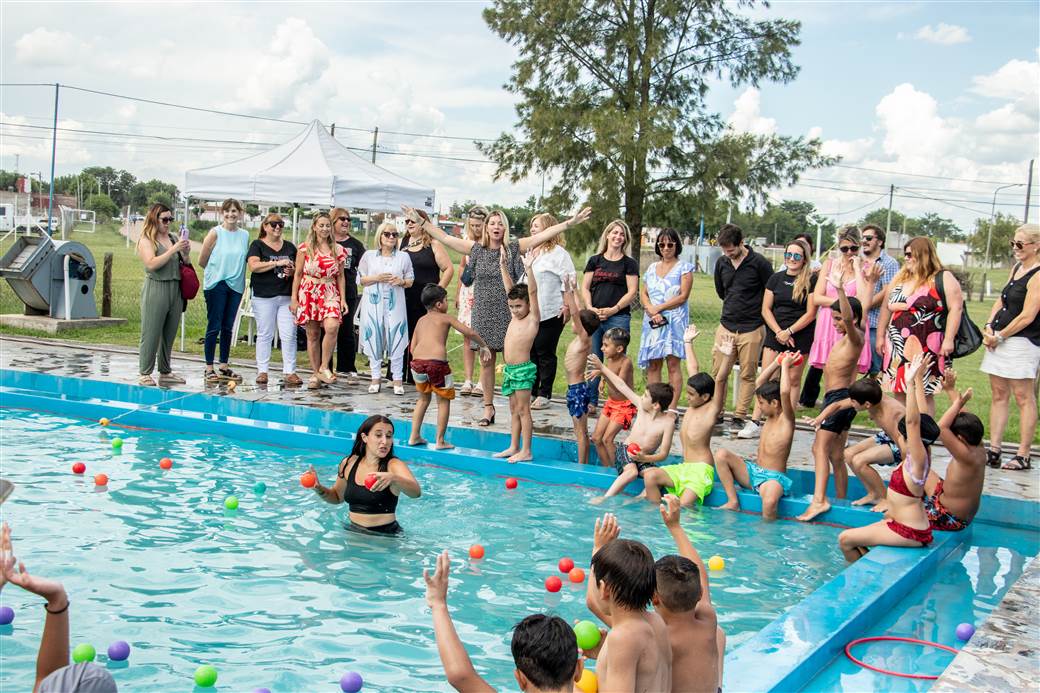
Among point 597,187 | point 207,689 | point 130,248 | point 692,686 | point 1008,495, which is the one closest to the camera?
point 692,686

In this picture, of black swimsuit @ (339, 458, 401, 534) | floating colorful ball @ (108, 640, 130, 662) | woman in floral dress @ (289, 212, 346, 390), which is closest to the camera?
floating colorful ball @ (108, 640, 130, 662)

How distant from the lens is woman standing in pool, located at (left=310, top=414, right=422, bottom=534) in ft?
21.9

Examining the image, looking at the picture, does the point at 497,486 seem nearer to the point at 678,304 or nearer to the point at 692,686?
the point at 678,304

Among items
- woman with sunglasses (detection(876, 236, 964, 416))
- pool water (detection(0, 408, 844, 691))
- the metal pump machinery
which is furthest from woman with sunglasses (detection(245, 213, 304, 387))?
woman with sunglasses (detection(876, 236, 964, 416))

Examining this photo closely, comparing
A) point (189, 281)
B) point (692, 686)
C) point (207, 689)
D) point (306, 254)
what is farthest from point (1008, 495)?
point (189, 281)

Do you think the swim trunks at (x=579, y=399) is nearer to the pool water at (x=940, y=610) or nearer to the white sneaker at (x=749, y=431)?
the white sneaker at (x=749, y=431)

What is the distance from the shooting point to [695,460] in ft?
26.9

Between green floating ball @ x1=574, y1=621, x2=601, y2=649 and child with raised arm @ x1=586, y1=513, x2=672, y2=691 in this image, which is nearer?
child with raised arm @ x1=586, y1=513, x2=672, y2=691

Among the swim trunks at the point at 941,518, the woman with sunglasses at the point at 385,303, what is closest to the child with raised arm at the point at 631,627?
the swim trunks at the point at 941,518

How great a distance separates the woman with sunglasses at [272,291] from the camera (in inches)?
443

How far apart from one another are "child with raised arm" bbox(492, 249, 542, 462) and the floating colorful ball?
171 inches

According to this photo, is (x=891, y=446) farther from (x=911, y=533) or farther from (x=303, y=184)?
(x=303, y=184)

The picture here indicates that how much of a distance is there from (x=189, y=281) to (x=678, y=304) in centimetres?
553

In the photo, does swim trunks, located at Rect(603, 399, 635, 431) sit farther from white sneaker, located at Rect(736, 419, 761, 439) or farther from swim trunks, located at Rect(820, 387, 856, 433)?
swim trunks, located at Rect(820, 387, 856, 433)
